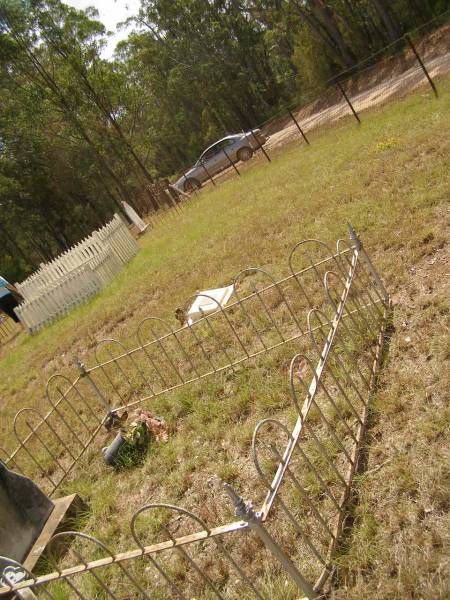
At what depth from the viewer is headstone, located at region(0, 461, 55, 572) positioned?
4.02 m

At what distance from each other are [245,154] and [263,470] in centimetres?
2154

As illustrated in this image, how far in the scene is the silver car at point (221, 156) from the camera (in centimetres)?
2373

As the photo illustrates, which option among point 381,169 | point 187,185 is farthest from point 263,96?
point 381,169

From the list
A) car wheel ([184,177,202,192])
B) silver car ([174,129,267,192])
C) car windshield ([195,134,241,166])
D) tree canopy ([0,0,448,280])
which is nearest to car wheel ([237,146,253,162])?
silver car ([174,129,267,192])

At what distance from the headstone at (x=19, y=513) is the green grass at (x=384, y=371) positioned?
418 mm

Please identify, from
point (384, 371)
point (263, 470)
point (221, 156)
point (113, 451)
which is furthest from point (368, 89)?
point (263, 470)

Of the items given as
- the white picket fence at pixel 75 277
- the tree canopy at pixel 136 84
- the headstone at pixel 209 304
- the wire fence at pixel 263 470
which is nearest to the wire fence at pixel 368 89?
the tree canopy at pixel 136 84

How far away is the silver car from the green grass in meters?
11.9

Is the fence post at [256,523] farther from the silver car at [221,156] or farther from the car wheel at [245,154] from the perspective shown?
the car wheel at [245,154]


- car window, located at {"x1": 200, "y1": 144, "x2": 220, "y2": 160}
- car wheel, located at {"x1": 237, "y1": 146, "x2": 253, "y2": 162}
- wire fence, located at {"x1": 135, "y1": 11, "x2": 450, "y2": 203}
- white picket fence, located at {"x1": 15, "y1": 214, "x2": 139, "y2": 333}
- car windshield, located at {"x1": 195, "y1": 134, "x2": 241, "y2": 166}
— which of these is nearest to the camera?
white picket fence, located at {"x1": 15, "y1": 214, "x2": 139, "y2": 333}

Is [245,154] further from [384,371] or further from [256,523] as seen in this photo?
[256,523]

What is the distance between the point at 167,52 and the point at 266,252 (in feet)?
118

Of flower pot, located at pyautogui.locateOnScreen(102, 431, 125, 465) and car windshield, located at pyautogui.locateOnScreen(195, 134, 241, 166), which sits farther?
car windshield, located at pyautogui.locateOnScreen(195, 134, 241, 166)

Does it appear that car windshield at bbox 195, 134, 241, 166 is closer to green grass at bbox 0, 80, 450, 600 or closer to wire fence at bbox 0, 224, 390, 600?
green grass at bbox 0, 80, 450, 600
